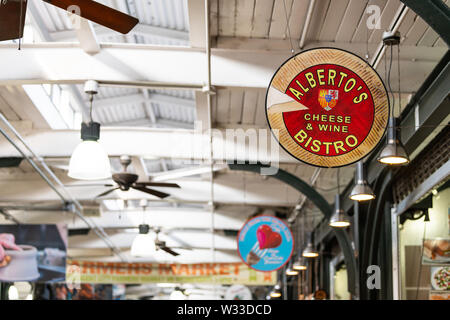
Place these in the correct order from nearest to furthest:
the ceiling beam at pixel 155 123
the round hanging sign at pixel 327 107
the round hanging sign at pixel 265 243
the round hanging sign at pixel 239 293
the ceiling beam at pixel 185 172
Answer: the round hanging sign at pixel 327 107
the round hanging sign at pixel 265 243
the ceiling beam at pixel 185 172
the ceiling beam at pixel 155 123
the round hanging sign at pixel 239 293

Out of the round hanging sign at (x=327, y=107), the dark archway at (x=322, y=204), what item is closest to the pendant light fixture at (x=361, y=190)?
the round hanging sign at (x=327, y=107)

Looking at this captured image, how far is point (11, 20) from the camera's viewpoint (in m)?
4.60

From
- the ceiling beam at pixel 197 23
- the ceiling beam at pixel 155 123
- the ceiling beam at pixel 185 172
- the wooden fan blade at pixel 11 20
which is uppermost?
the ceiling beam at pixel 155 123

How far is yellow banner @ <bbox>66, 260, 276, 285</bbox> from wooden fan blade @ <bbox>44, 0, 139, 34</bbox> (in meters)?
15.1

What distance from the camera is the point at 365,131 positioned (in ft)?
17.6

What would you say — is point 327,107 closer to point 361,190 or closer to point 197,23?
point 197,23

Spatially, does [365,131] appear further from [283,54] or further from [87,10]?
[283,54]

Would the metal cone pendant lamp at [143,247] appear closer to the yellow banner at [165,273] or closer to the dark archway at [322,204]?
the dark archway at [322,204]

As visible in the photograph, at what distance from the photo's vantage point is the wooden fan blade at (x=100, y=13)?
15.3ft

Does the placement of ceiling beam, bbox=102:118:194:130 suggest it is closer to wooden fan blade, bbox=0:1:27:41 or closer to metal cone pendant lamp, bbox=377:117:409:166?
metal cone pendant lamp, bbox=377:117:409:166

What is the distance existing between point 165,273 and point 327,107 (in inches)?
639
